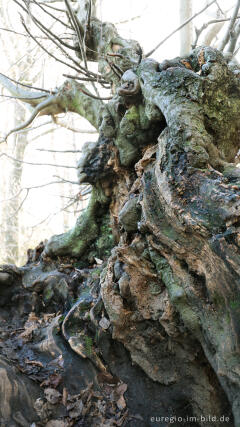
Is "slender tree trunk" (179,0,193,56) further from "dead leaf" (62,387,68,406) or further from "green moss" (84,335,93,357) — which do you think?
"dead leaf" (62,387,68,406)

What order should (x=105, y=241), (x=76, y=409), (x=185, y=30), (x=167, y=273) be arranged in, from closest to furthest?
(x=76, y=409) → (x=167, y=273) → (x=105, y=241) → (x=185, y=30)

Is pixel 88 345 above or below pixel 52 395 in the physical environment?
above

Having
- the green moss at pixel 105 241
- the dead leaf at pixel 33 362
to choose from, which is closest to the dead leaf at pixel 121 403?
the dead leaf at pixel 33 362

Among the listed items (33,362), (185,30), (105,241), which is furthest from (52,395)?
(185,30)

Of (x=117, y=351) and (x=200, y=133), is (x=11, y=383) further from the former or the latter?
(x=200, y=133)

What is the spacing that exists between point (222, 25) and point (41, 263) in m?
4.85

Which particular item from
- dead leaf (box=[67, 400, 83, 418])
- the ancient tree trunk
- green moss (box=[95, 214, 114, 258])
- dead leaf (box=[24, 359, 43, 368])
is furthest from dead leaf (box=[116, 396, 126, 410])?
green moss (box=[95, 214, 114, 258])

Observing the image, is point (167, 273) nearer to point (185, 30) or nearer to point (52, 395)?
point (52, 395)

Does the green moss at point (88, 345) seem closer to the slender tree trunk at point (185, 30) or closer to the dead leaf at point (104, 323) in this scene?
the dead leaf at point (104, 323)

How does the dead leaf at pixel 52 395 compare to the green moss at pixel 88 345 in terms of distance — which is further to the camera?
the green moss at pixel 88 345

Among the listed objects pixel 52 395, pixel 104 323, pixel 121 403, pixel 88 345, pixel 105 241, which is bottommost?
pixel 121 403

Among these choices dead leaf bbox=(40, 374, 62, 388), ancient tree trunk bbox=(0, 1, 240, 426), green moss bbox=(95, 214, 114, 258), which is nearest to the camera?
ancient tree trunk bbox=(0, 1, 240, 426)

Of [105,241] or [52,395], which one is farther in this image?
[105,241]

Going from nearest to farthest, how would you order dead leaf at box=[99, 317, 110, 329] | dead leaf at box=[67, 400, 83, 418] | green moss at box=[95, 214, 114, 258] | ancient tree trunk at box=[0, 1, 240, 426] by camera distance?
ancient tree trunk at box=[0, 1, 240, 426] → dead leaf at box=[67, 400, 83, 418] → dead leaf at box=[99, 317, 110, 329] → green moss at box=[95, 214, 114, 258]
